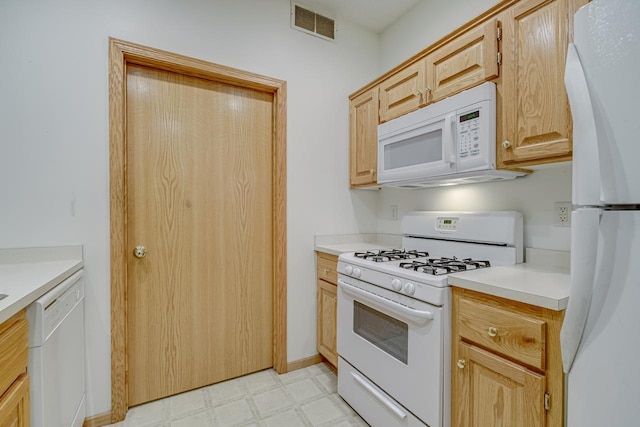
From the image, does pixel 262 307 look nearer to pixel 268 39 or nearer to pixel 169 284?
pixel 169 284

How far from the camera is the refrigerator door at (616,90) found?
26.7 inches

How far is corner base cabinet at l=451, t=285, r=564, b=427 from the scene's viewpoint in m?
0.95

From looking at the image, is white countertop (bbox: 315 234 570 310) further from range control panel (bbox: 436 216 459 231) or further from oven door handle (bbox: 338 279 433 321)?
range control panel (bbox: 436 216 459 231)

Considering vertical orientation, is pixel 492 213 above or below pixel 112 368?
above

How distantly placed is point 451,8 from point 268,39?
50.6 inches

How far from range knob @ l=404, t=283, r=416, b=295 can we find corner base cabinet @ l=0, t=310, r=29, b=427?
1.39 m

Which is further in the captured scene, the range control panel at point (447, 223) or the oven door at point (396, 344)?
the range control panel at point (447, 223)

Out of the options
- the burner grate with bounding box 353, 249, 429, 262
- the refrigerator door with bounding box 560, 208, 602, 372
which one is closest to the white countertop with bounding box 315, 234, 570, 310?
the refrigerator door with bounding box 560, 208, 602, 372

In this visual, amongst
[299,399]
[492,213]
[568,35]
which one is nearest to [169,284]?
[299,399]

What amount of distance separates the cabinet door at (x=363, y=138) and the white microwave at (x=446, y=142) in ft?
0.54

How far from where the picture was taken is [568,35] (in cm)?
116

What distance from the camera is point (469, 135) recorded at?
4.88ft

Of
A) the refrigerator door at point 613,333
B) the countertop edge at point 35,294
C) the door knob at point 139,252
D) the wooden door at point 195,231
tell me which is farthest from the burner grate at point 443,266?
the door knob at point 139,252

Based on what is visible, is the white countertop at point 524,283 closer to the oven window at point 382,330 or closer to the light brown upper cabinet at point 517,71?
the oven window at point 382,330
